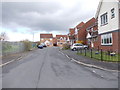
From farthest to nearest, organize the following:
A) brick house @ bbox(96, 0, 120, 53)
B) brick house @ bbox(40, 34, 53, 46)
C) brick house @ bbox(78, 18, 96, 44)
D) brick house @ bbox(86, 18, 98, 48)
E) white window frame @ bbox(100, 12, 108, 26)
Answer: brick house @ bbox(40, 34, 53, 46) → brick house @ bbox(78, 18, 96, 44) → brick house @ bbox(86, 18, 98, 48) → white window frame @ bbox(100, 12, 108, 26) → brick house @ bbox(96, 0, 120, 53)

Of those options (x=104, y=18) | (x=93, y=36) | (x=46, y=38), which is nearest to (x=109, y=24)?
(x=104, y=18)

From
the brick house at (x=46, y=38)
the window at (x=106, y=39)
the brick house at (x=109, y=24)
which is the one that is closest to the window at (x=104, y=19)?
the brick house at (x=109, y=24)

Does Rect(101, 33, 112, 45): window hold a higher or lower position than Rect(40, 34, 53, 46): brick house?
lower

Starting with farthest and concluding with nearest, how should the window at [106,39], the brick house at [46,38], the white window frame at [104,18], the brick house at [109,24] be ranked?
the brick house at [46,38] → the white window frame at [104,18] → the window at [106,39] → the brick house at [109,24]

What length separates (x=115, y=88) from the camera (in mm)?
5211

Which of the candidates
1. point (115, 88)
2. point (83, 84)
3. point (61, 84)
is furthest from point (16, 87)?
point (115, 88)

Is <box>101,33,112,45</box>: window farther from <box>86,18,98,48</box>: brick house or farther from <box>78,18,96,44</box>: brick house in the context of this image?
<box>78,18,96,44</box>: brick house

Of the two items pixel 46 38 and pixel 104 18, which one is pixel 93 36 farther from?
pixel 46 38

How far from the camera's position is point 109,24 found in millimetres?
17828

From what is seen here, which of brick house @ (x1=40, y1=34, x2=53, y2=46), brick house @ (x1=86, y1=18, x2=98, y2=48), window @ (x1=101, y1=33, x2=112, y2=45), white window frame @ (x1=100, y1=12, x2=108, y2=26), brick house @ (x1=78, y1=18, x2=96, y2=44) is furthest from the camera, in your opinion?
brick house @ (x1=40, y1=34, x2=53, y2=46)

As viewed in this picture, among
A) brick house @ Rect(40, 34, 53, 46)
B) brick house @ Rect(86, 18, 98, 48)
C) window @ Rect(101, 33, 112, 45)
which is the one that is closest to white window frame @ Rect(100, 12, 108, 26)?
window @ Rect(101, 33, 112, 45)

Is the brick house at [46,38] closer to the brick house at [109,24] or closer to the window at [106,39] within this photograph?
the brick house at [109,24]

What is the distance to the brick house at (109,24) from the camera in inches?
626

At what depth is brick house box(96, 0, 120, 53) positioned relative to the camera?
15.9m
